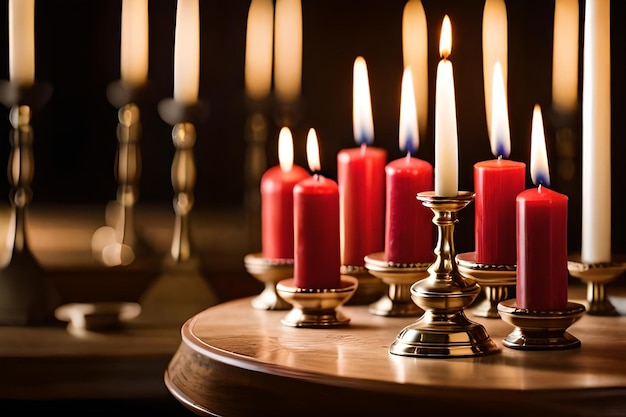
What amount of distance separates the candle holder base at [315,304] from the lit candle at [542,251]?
7.7 inches

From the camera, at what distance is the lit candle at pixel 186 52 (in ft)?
5.63

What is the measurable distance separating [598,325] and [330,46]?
5.82ft

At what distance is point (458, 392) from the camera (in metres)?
0.83

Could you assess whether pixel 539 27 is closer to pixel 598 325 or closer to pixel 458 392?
pixel 598 325

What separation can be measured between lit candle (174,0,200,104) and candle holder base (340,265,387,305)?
0.58m

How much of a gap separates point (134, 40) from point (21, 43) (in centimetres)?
39

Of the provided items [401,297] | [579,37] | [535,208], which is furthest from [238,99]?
[535,208]

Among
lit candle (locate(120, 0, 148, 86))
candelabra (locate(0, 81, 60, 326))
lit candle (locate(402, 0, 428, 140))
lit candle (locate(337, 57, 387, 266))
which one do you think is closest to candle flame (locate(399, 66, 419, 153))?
lit candle (locate(337, 57, 387, 266))

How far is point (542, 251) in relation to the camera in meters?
0.99

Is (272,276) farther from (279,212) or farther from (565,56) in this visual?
(565,56)

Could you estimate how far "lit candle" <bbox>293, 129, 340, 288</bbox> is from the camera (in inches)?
44.0

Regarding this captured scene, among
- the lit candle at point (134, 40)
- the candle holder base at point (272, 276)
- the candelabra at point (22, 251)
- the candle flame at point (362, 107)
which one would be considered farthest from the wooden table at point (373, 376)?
the lit candle at point (134, 40)

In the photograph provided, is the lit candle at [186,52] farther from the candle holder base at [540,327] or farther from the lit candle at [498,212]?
the candle holder base at [540,327]

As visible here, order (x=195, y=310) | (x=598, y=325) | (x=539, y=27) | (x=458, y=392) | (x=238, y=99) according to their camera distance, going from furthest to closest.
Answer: (x=238, y=99) < (x=539, y=27) < (x=195, y=310) < (x=598, y=325) < (x=458, y=392)
